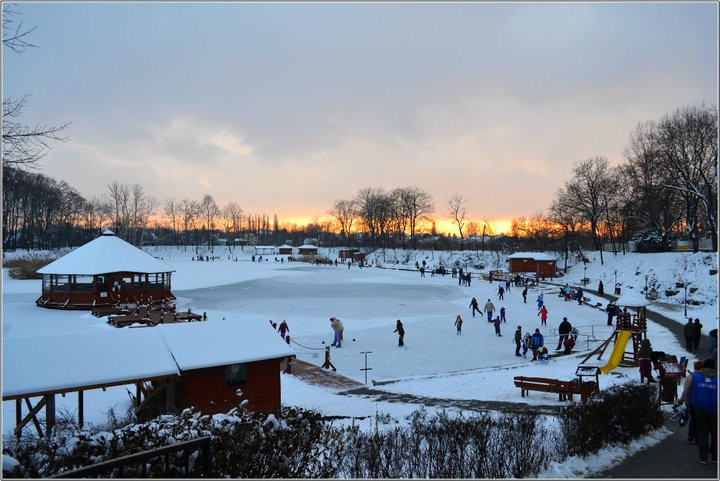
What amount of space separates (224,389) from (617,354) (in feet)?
41.1

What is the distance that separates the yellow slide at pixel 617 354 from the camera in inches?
579

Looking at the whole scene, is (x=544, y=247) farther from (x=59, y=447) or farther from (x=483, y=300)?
(x=59, y=447)

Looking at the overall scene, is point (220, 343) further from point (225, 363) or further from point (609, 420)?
point (609, 420)

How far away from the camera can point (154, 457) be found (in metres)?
4.33

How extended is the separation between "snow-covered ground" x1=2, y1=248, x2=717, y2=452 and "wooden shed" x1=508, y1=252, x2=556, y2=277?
→ 8.29 feet

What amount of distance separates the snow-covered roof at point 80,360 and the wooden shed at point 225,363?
0.55 meters

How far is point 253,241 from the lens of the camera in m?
145

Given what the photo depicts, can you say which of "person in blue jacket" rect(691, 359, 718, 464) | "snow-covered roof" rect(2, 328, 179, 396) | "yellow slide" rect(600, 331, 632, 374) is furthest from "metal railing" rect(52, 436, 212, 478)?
"yellow slide" rect(600, 331, 632, 374)

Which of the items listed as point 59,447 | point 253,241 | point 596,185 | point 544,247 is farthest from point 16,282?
point 253,241

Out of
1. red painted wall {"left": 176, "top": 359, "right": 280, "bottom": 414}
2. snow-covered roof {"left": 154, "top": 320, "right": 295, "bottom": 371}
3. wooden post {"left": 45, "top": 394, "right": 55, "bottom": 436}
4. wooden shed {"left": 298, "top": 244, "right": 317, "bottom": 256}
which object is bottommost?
red painted wall {"left": 176, "top": 359, "right": 280, "bottom": 414}

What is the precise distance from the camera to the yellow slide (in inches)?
579

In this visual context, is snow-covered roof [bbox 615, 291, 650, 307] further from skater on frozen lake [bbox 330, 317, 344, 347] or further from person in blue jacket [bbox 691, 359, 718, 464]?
person in blue jacket [bbox 691, 359, 718, 464]

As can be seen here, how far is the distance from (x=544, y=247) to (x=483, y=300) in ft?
136

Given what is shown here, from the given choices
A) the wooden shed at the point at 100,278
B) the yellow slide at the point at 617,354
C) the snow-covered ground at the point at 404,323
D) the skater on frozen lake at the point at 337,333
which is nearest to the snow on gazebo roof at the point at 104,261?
the wooden shed at the point at 100,278
